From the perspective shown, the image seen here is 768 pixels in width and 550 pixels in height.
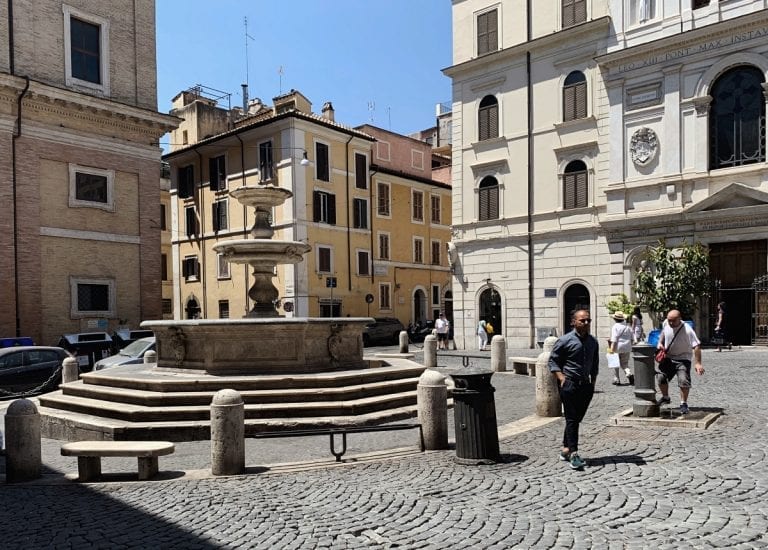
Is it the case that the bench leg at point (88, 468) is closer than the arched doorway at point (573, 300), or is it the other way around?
the bench leg at point (88, 468)

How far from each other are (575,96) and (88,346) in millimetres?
20000

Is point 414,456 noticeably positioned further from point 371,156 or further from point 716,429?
point 371,156

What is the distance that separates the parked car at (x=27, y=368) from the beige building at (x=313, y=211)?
16314 millimetres

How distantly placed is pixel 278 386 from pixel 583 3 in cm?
2129

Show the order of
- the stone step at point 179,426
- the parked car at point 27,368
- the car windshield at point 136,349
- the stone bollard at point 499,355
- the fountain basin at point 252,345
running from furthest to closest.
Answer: the car windshield at point 136,349 → the stone bollard at point 499,355 → the parked car at point 27,368 → the fountain basin at point 252,345 → the stone step at point 179,426

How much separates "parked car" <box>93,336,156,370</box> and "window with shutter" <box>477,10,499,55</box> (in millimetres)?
18886

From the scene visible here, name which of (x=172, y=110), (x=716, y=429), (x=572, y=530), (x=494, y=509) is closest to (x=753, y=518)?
(x=572, y=530)

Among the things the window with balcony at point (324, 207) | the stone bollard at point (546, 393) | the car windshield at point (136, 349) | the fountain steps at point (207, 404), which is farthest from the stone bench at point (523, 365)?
the window with balcony at point (324, 207)

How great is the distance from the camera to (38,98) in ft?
73.5

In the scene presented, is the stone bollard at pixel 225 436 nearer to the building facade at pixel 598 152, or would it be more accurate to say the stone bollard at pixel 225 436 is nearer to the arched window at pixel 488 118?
the building facade at pixel 598 152

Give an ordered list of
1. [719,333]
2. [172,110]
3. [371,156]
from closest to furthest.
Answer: [719,333], [371,156], [172,110]

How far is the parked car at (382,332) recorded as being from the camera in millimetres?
32844

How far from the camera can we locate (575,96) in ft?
80.2

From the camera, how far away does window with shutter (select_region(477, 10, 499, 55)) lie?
88.1 ft
